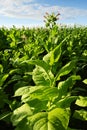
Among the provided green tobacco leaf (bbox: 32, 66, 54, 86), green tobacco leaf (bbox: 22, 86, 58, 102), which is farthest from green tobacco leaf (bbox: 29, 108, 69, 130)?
green tobacco leaf (bbox: 32, 66, 54, 86)

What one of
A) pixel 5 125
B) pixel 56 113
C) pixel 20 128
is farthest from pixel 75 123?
pixel 56 113

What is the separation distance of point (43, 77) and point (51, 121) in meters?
0.70

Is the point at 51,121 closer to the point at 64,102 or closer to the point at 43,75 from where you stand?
the point at 64,102

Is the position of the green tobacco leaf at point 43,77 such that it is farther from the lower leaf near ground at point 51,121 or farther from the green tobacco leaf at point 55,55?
the lower leaf near ground at point 51,121

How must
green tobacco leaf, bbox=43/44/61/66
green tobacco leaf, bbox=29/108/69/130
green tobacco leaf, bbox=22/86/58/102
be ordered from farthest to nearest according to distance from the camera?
green tobacco leaf, bbox=43/44/61/66
green tobacco leaf, bbox=22/86/58/102
green tobacco leaf, bbox=29/108/69/130

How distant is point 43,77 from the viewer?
2742mm

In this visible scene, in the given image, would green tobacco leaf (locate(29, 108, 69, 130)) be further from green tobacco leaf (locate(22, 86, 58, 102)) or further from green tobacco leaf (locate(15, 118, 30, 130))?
green tobacco leaf (locate(15, 118, 30, 130))

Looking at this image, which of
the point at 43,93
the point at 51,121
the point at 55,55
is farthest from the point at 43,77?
the point at 51,121

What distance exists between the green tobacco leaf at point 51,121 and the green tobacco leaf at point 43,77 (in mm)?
485

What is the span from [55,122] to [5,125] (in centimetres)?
198

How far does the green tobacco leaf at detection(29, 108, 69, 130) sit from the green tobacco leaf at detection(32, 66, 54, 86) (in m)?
0.48

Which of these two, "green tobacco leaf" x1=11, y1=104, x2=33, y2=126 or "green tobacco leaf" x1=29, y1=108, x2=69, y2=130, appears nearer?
"green tobacco leaf" x1=29, y1=108, x2=69, y2=130

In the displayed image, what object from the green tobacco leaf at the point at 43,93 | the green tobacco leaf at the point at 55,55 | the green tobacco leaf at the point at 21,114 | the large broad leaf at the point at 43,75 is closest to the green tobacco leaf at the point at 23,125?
the green tobacco leaf at the point at 21,114

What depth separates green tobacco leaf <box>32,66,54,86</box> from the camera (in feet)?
8.68
